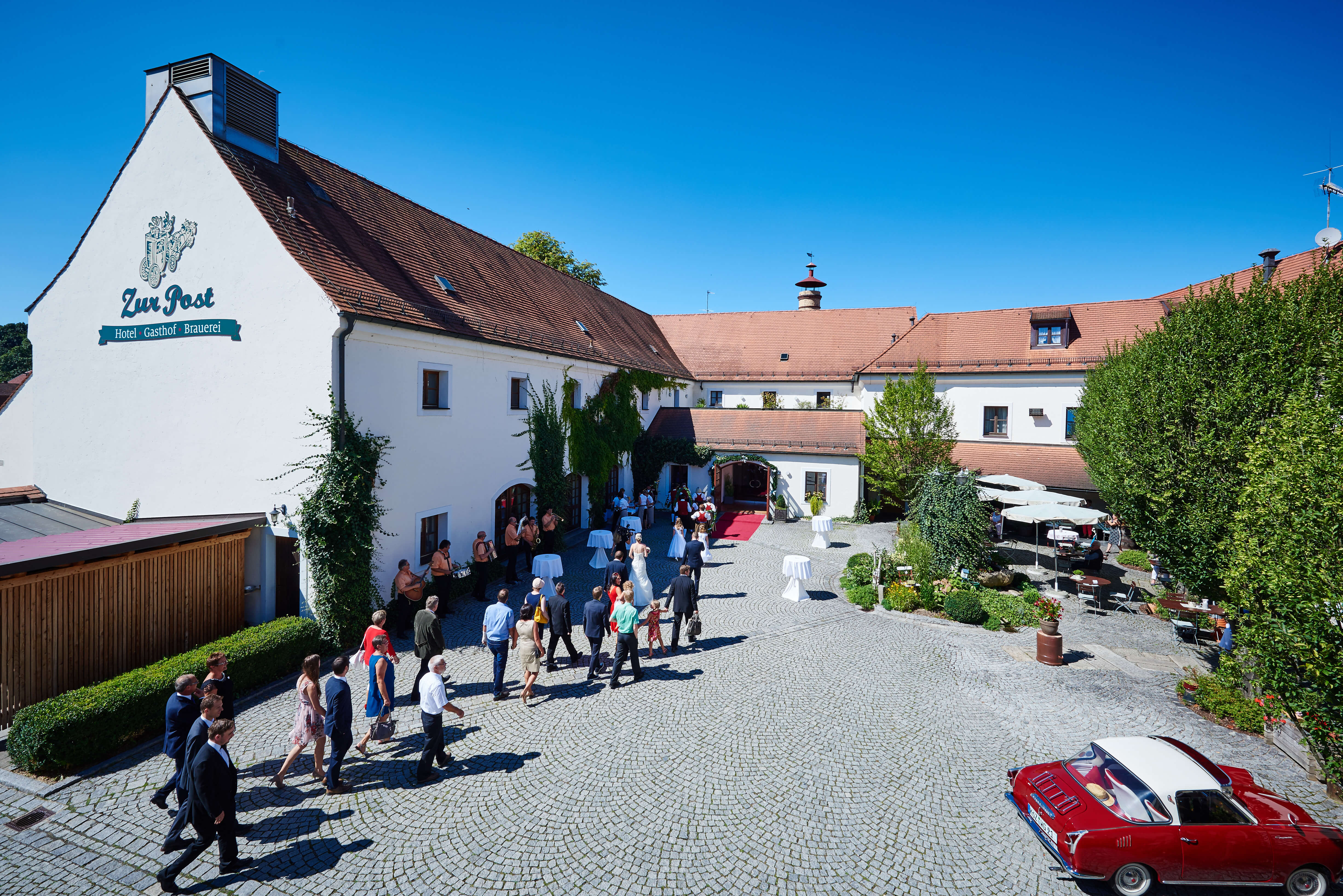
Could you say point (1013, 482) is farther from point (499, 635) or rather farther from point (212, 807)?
point (212, 807)

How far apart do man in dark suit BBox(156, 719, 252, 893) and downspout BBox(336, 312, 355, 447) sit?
681 centimetres

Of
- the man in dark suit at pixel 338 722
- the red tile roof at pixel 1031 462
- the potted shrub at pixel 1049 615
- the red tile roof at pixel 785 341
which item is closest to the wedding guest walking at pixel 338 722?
the man in dark suit at pixel 338 722

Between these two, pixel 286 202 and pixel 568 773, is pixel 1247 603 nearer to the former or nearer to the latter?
pixel 568 773

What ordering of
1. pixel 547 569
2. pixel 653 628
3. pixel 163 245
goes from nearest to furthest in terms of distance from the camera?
pixel 653 628 < pixel 163 245 < pixel 547 569

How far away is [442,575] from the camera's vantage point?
13.2 meters

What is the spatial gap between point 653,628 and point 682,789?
13.5 feet

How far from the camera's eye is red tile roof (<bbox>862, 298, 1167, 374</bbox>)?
27.7m

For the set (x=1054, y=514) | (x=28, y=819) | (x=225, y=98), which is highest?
(x=225, y=98)

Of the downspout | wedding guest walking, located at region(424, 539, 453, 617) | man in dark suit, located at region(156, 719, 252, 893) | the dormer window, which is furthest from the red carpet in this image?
man in dark suit, located at region(156, 719, 252, 893)

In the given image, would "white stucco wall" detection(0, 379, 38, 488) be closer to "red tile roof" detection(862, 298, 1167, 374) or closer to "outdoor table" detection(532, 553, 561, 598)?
"outdoor table" detection(532, 553, 561, 598)

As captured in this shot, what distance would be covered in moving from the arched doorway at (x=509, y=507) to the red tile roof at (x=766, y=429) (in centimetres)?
1097

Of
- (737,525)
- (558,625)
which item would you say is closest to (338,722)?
(558,625)

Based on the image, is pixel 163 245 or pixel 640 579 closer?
pixel 640 579

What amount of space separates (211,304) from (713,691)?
12871mm
